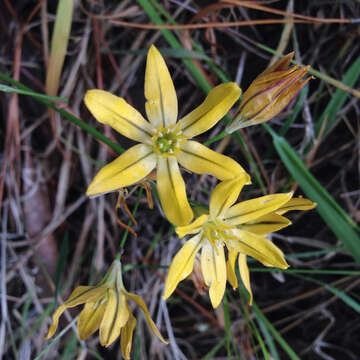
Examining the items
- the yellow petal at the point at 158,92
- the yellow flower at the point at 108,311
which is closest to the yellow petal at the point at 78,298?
the yellow flower at the point at 108,311

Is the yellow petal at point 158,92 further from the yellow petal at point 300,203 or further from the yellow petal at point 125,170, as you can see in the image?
the yellow petal at point 300,203

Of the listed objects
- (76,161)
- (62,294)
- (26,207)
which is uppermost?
(76,161)

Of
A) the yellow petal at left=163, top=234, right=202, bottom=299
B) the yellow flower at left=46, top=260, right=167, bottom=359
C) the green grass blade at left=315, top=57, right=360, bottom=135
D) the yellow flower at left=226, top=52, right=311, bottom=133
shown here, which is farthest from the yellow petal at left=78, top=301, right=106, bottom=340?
the green grass blade at left=315, top=57, right=360, bottom=135

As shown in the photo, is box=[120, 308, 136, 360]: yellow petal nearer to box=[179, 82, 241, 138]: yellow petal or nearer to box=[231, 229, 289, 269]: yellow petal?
box=[231, 229, 289, 269]: yellow petal

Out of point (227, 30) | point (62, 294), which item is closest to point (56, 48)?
point (227, 30)

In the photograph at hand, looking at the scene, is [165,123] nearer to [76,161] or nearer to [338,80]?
[76,161]

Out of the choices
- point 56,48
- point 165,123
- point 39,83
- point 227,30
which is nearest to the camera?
point 165,123
